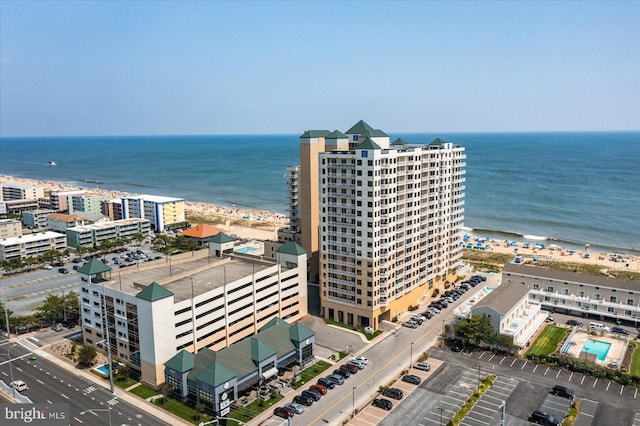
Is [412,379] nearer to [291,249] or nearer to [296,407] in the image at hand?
[296,407]

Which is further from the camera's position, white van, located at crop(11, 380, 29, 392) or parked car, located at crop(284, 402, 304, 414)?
white van, located at crop(11, 380, 29, 392)

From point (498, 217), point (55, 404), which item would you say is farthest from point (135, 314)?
point (498, 217)

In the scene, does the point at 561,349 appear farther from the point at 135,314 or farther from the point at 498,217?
the point at 498,217

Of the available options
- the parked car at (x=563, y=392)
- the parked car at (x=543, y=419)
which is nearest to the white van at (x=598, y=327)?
the parked car at (x=563, y=392)

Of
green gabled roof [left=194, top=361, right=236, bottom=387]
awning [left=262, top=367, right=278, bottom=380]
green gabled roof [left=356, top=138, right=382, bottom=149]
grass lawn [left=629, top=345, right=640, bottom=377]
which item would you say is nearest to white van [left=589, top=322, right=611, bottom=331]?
grass lawn [left=629, top=345, right=640, bottom=377]

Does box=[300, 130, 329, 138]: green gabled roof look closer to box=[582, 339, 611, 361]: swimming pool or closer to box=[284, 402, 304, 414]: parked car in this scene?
box=[284, 402, 304, 414]: parked car

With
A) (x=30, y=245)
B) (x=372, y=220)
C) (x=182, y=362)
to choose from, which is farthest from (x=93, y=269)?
(x=30, y=245)

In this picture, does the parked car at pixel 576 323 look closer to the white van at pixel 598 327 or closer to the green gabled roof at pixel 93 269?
the white van at pixel 598 327
